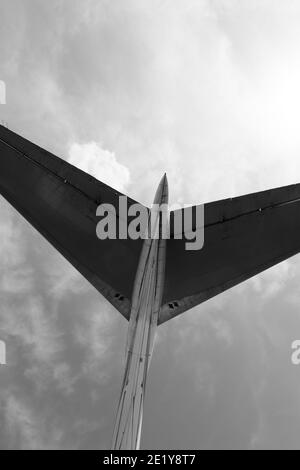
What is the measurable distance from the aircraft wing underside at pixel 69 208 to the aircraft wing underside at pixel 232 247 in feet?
4.22

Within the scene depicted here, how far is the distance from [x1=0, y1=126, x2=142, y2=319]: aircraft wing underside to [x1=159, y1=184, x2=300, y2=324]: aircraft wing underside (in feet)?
4.22

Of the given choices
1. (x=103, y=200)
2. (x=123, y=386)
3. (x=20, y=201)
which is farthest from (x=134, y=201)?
(x=123, y=386)

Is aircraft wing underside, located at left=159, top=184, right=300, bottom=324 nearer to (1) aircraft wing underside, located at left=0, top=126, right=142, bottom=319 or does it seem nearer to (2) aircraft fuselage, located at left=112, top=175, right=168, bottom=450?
(2) aircraft fuselage, located at left=112, top=175, right=168, bottom=450

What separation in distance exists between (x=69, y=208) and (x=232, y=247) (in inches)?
177

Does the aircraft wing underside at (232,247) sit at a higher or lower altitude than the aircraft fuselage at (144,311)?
higher

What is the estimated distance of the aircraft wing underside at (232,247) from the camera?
10.2 metres

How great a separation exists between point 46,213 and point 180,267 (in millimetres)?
3989

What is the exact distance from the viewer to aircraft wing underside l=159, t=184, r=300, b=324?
10.2m

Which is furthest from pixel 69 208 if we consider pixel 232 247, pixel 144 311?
pixel 232 247

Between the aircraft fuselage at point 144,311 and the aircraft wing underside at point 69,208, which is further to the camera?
the aircraft wing underside at point 69,208

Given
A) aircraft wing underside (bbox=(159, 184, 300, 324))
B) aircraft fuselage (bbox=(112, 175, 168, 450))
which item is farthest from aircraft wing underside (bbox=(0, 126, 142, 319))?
aircraft wing underside (bbox=(159, 184, 300, 324))

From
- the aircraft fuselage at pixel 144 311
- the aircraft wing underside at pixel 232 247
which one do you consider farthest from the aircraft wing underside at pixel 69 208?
the aircraft wing underside at pixel 232 247

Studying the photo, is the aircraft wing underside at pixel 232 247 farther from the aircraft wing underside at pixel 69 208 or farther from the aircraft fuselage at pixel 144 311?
the aircraft wing underside at pixel 69 208
